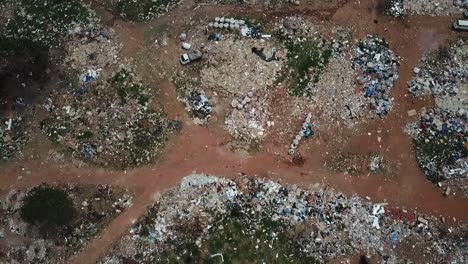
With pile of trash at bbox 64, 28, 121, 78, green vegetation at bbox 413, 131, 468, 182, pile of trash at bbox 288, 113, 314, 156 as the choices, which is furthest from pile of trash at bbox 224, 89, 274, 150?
green vegetation at bbox 413, 131, 468, 182

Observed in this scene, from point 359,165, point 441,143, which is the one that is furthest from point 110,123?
point 441,143

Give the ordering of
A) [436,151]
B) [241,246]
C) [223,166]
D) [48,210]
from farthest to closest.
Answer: [436,151], [223,166], [48,210], [241,246]

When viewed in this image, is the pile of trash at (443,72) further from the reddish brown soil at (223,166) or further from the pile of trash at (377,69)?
the pile of trash at (377,69)

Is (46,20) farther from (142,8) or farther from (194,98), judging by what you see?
(194,98)

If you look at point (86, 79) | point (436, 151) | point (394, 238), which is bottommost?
point (394, 238)

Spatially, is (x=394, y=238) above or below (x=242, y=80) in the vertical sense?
below

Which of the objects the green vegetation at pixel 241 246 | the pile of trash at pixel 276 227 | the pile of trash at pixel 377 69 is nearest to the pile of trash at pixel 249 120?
the pile of trash at pixel 276 227

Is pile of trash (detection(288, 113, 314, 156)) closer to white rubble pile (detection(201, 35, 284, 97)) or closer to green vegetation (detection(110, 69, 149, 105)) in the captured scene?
white rubble pile (detection(201, 35, 284, 97))
